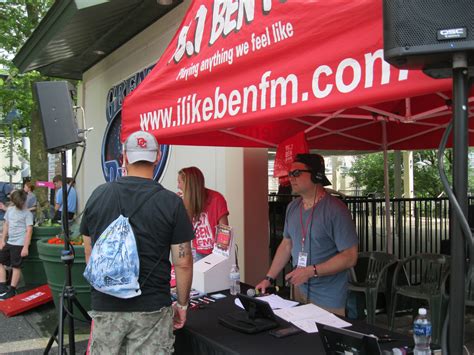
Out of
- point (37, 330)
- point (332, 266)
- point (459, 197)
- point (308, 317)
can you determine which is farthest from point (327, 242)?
point (37, 330)

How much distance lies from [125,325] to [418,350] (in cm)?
138

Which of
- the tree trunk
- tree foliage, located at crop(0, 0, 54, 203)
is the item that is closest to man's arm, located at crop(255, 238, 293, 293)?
the tree trunk

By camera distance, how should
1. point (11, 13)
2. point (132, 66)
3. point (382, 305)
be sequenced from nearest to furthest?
1. point (382, 305)
2. point (132, 66)
3. point (11, 13)

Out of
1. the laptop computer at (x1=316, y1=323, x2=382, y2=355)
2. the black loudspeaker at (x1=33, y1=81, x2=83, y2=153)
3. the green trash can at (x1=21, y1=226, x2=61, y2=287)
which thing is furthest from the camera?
the green trash can at (x1=21, y1=226, x2=61, y2=287)

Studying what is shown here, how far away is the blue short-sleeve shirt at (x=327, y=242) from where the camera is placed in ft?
9.89

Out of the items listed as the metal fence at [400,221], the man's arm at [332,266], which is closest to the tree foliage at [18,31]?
the metal fence at [400,221]

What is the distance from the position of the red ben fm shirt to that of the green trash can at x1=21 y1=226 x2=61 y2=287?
4545mm

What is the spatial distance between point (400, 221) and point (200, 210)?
14.3 ft

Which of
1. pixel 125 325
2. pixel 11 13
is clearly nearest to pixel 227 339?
pixel 125 325

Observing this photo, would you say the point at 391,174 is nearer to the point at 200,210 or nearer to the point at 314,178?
the point at 200,210

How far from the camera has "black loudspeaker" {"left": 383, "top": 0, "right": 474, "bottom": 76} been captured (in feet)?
4.06

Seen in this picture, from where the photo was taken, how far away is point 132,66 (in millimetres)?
7961

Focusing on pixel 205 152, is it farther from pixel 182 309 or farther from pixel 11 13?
pixel 11 13

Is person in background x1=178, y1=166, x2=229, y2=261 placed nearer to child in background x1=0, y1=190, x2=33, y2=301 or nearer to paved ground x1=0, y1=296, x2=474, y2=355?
paved ground x1=0, y1=296, x2=474, y2=355
